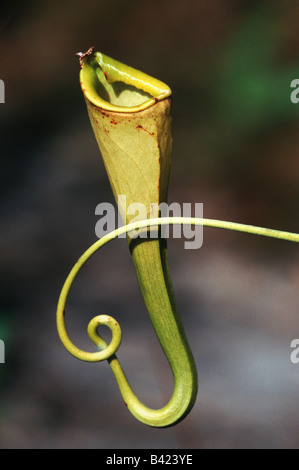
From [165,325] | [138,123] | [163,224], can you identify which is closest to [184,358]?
[165,325]

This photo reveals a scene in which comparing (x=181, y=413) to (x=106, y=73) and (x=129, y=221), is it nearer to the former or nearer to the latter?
(x=129, y=221)

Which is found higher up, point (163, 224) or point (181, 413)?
point (163, 224)

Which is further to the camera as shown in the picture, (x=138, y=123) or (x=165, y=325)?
(x=165, y=325)

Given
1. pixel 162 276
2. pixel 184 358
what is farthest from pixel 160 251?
pixel 184 358

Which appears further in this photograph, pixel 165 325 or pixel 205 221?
pixel 165 325

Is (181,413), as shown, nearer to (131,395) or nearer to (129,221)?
(131,395)

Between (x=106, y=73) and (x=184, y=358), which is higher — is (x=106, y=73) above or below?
above

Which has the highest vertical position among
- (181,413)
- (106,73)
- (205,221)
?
(106,73)

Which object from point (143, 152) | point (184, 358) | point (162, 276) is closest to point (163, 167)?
point (143, 152)

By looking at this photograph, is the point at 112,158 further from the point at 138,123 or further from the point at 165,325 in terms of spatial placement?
the point at 165,325
